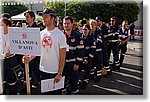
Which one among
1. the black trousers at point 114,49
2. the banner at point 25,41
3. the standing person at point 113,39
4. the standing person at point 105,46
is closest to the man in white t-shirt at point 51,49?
the banner at point 25,41

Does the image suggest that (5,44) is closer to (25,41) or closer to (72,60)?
(25,41)

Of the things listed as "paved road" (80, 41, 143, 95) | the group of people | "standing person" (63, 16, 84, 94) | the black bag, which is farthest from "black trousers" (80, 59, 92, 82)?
the black bag

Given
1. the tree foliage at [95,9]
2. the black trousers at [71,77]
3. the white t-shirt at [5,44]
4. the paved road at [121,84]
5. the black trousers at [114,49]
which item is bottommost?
the paved road at [121,84]

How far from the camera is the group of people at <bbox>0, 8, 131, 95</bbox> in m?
3.02

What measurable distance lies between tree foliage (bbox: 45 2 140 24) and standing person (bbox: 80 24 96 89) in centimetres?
37

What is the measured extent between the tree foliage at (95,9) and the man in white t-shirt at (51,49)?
137 cm

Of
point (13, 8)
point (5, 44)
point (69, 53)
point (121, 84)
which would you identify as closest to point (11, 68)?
point (5, 44)

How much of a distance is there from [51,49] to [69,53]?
747mm

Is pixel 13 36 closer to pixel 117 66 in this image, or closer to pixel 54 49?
pixel 54 49

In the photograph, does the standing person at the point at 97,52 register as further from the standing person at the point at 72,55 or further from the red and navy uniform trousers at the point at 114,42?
the standing person at the point at 72,55

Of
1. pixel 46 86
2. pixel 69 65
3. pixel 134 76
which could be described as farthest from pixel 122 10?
pixel 46 86

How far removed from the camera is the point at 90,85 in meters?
4.60

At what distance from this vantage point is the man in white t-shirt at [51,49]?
298 cm

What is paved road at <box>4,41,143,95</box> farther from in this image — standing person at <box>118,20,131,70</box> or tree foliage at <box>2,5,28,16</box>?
tree foliage at <box>2,5,28,16</box>
